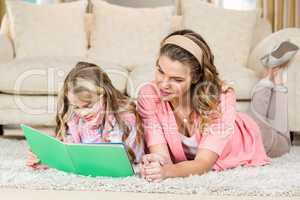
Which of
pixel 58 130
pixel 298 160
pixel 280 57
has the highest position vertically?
pixel 280 57

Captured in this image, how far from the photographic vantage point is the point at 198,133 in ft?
6.31

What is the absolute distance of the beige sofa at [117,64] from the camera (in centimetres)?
290

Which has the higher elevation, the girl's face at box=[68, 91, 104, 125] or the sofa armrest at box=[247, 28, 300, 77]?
the sofa armrest at box=[247, 28, 300, 77]

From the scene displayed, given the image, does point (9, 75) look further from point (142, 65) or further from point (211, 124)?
point (211, 124)

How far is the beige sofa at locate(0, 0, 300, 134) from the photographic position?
290cm

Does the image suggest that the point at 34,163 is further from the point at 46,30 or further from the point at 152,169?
the point at 46,30

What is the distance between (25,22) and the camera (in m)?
3.51

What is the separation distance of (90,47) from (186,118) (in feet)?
5.81

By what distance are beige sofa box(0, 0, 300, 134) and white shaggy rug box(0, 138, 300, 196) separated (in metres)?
1.00

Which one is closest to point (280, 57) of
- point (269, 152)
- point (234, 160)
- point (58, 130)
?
point (269, 152)

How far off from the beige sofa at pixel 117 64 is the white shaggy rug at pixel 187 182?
1.00 m

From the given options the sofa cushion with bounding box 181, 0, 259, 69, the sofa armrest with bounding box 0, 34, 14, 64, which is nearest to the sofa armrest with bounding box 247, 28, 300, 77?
the sofa cushion with bounding box 181, 0, 259, 69

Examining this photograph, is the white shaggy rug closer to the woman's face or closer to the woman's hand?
the woman's hand

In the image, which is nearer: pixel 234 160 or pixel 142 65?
pixel 234 160
